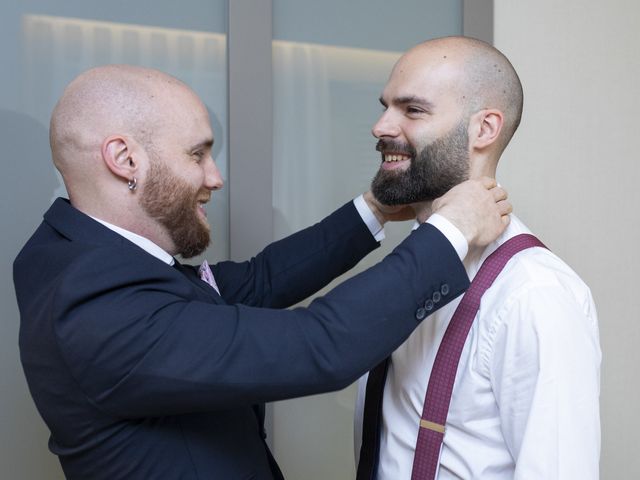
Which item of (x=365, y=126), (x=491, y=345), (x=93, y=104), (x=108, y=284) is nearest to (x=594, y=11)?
(x=365, y=126)

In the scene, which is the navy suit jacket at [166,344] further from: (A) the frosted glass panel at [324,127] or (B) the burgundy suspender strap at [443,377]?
(A) the frosted glass panel at [324,127]

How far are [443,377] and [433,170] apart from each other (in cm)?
38

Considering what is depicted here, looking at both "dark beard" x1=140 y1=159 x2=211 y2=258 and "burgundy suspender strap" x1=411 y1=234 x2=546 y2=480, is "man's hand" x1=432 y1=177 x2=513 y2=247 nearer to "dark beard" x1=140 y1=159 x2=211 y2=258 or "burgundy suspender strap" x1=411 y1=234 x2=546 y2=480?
"burgundy suspender strap" x1=411 y1=234 x2=546 y2=480

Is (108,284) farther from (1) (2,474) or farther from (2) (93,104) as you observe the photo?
(1) (2,474)

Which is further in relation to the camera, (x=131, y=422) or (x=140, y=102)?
(x=140, y=102)

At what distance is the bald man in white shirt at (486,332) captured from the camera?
109cm

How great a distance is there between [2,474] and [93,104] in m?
1.03

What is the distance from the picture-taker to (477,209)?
1190mm

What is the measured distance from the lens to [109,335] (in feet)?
3.46

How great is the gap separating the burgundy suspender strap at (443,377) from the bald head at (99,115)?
618 millimetres

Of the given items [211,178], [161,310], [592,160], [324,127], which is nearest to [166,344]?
[161,310]

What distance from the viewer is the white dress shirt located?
1086mm

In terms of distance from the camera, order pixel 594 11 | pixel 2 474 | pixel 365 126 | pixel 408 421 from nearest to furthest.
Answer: pixel 408 421 → pixel 2 474 → pixel 365 126 → pixel 594 11

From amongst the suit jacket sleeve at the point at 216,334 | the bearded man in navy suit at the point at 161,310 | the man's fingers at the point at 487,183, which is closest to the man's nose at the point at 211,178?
the bearded man in navy suit at the point at 161,310
